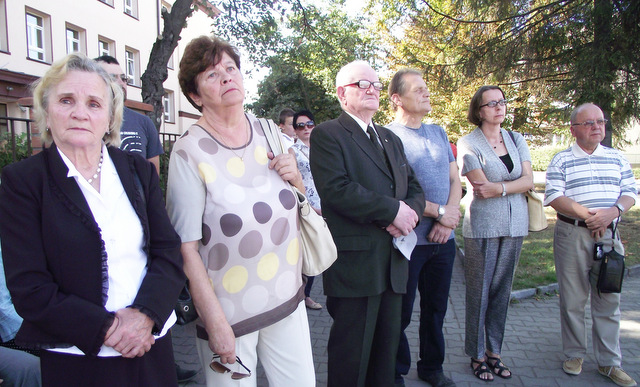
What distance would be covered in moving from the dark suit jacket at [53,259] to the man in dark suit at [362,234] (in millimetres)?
1302

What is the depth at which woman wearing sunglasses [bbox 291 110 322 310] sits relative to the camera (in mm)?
4762

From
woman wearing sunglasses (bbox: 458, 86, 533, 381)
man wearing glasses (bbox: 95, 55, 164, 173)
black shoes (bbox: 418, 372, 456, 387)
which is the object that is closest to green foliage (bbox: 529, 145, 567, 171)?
woman wearing sunglasses (bbox: 458, 86, 533, 381)

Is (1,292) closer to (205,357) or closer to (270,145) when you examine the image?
(205,357)

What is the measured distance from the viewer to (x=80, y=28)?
19.4 metres

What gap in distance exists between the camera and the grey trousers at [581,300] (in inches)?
140

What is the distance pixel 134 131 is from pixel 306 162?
77.3 inches

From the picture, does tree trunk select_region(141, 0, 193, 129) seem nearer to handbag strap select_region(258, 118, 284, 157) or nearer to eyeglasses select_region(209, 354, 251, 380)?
handbag strap select_region(258, 118, 284, 157)

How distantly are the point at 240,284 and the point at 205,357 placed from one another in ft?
1.38

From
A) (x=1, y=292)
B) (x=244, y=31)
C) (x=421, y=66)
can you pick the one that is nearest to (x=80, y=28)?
(x=244, y=31)

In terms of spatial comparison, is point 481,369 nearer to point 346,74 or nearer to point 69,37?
point 346,74

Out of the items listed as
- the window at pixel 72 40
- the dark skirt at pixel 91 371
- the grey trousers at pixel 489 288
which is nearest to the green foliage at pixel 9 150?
the dark skirt at pixel 91 371

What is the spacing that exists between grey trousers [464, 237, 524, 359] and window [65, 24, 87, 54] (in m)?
20.5

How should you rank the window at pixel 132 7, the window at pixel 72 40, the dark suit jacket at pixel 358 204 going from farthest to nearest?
the window at pixel 132 7
the window at pixel 72 40
the dark suit jacket at pixel 358 204

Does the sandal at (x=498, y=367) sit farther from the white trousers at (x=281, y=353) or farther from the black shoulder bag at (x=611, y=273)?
the white trousers at (x=281, y=353)
